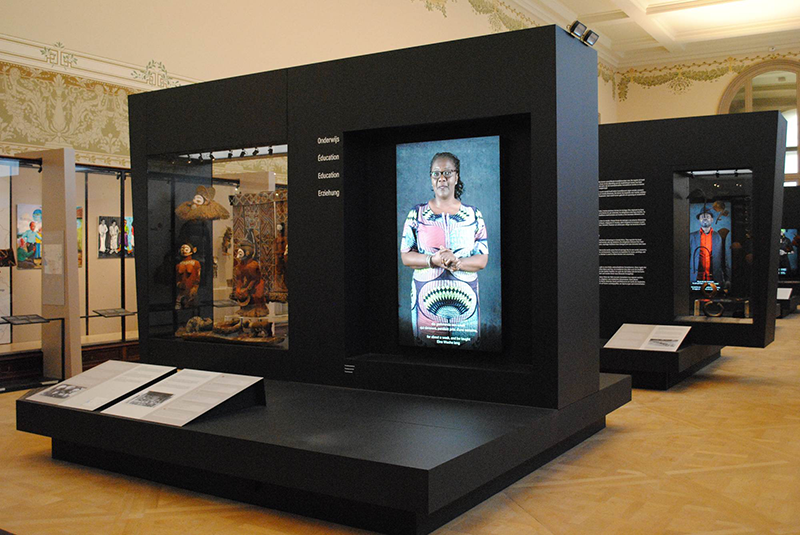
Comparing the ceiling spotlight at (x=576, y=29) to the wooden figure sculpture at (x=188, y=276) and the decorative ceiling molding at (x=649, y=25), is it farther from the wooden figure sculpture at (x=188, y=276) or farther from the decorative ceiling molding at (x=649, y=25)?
the decorative ceiling molding at (x=649, y=25)

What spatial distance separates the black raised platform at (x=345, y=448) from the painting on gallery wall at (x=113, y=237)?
3819 mm

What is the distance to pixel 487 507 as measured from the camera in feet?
14.6

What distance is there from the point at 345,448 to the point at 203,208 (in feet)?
11.3

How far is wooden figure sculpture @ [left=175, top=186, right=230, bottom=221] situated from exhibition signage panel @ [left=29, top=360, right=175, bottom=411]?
1566 millimetres

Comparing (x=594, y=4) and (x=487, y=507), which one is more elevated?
(x=594, y=4)

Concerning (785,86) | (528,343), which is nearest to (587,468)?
(528,343)

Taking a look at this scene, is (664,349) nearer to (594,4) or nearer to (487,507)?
(487,507)

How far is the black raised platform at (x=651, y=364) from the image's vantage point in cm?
808

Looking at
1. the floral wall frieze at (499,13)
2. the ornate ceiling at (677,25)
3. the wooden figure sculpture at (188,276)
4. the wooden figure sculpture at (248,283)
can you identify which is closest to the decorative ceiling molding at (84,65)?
the wooden figure sculpture at (188,276)

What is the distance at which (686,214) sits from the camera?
29.6ft

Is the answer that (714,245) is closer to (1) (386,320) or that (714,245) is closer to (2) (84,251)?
(1) (386,320)

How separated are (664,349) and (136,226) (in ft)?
18.3

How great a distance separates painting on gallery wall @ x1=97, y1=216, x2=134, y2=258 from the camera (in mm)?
9289

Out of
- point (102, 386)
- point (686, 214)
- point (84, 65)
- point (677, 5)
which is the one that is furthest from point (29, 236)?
point (677, 5)
